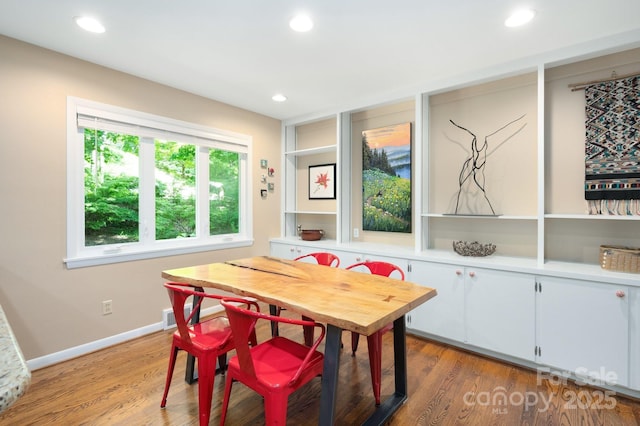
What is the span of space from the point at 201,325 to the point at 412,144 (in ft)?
9.12

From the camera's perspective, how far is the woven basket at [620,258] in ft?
7.40

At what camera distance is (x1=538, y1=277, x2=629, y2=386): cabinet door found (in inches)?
86.2

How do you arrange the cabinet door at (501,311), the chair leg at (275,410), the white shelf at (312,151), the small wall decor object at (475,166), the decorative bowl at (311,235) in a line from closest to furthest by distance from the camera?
the chair leg at (275,410)
the cabinet door at (501,311)
the small wall decor object at (475,166)
the white shelf at (312,151)
the decorative bowl at (311,235)

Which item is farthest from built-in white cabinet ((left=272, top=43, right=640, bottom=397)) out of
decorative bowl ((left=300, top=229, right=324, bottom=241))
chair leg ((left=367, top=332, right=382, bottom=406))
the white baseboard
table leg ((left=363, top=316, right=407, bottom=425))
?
the white baseboard

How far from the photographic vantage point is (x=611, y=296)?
2.21m

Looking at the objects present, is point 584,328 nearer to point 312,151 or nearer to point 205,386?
point 205,386

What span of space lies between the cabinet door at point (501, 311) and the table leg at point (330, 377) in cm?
175

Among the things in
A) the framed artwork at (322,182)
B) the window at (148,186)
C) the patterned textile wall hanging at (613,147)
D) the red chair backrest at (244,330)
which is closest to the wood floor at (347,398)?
the red chair backrest at (244,330)

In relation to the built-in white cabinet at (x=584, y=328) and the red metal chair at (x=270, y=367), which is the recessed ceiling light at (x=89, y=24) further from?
the built-in white cabinet at (x=584, y=328)

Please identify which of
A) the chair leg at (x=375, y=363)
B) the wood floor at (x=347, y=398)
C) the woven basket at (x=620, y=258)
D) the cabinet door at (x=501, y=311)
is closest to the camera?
the wood floor at (x=347, y=398)

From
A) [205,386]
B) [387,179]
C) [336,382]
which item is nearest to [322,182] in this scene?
[387,179]

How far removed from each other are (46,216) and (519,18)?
3.81 metres

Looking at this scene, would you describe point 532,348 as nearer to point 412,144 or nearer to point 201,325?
point 412,144

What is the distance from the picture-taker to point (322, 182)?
4473 millimetres
